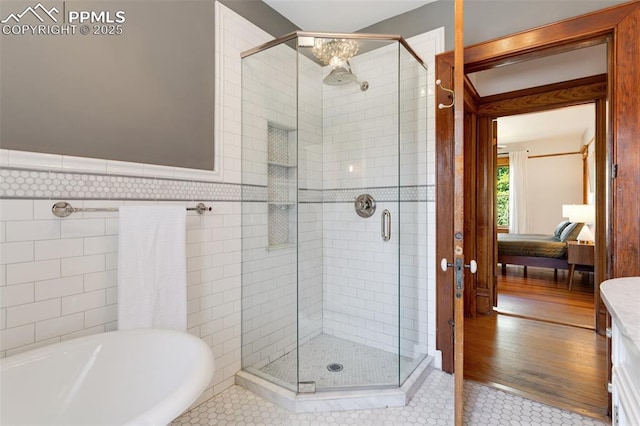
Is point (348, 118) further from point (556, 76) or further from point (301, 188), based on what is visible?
point (556, 76)

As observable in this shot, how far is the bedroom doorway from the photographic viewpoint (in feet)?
12.8

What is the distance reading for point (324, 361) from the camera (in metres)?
2.33

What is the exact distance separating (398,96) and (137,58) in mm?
1782

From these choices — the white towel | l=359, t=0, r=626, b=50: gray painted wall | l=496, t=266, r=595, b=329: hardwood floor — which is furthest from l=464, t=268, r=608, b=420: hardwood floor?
l=359, t=0, r=626, b=50: gray painted wall

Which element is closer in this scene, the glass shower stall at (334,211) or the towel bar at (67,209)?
the towel bar at (67,209)

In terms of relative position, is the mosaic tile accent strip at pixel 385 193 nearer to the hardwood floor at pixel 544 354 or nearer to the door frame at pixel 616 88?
the door frame at pixel 616 88

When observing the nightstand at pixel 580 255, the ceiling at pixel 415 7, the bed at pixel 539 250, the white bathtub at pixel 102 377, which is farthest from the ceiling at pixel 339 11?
the bed at pixel 539 250

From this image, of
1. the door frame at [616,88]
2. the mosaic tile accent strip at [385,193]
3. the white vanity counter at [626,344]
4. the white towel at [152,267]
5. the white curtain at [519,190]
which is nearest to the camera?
the white vanity counter at [626,344]

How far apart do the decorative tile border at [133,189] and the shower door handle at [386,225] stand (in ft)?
0.40

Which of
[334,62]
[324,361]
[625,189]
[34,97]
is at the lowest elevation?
[324,361]

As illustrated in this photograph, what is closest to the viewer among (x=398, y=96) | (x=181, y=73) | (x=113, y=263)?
(x=113, y=263)

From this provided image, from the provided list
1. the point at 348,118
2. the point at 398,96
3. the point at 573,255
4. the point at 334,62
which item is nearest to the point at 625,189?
the point at 398,96

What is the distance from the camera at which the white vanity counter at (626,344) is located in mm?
Result: 842

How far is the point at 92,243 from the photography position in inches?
59.6
